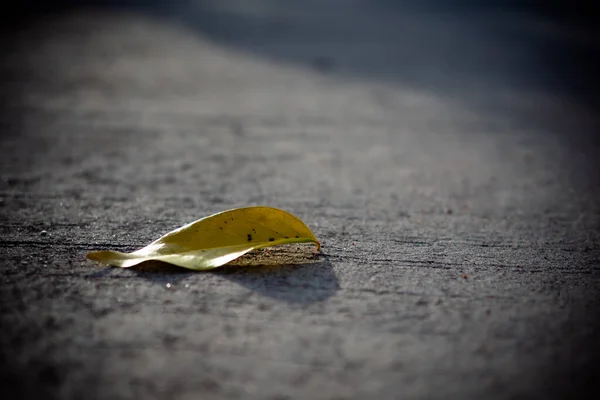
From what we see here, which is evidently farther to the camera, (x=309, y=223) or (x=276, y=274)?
(x=309, y=223)

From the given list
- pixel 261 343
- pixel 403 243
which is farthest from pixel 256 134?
pixel 261 343

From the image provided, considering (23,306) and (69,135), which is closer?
(23,306)

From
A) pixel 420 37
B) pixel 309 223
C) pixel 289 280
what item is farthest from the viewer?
pixel 420 37

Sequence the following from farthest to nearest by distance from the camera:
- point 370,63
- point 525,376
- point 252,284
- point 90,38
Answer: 1. point 90,38
2. point 370,63
3. point 252,284
4. point 525,376

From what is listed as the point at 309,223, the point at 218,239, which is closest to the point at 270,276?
the point at 218,239

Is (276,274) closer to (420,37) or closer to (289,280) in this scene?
(289,280)

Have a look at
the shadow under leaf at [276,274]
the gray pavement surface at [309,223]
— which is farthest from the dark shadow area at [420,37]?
the shadow under leaf at [276,274]

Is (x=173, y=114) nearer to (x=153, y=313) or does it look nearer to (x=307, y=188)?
(x=307, y=188)
